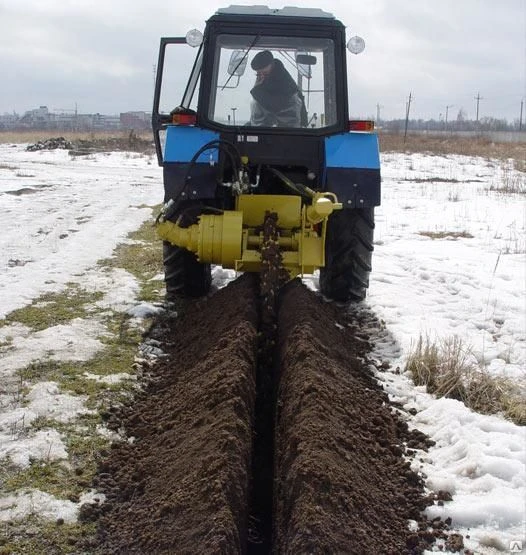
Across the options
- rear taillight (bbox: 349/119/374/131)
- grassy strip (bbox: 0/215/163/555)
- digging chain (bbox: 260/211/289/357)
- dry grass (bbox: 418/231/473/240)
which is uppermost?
rear taillight (bbox: 349/119/374/131)

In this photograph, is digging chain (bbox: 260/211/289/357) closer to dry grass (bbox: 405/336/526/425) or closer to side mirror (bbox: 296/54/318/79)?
dry grass (bbox: 405/336/526/425)

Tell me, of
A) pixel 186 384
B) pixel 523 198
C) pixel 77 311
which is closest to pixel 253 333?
pixel 186 384

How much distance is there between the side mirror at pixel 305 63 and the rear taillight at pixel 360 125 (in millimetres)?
537

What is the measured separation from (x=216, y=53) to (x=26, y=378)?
2880 millimetres

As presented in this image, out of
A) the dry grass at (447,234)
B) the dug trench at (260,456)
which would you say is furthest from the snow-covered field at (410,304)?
the dug trench at (260,456)

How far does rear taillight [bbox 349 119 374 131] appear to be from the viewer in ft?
16.7

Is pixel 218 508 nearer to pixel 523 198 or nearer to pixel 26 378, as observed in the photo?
pixel 26 378

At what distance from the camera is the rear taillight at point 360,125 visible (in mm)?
5086

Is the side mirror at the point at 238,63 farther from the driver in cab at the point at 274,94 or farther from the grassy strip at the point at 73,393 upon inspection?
the grassy strip at the point at 73,393

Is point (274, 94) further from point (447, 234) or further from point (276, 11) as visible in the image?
point (447, 234)

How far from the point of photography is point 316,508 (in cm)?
223

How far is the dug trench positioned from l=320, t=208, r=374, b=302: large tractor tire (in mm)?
1193

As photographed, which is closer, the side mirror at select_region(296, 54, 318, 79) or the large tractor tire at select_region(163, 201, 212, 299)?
the side mirror at select_region(296, 54, 318, 79)

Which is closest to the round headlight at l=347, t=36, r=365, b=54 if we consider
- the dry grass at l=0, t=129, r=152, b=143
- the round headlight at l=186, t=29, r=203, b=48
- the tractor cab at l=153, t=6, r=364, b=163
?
the tractor cab at l=153, t=6, r=364, b=163
